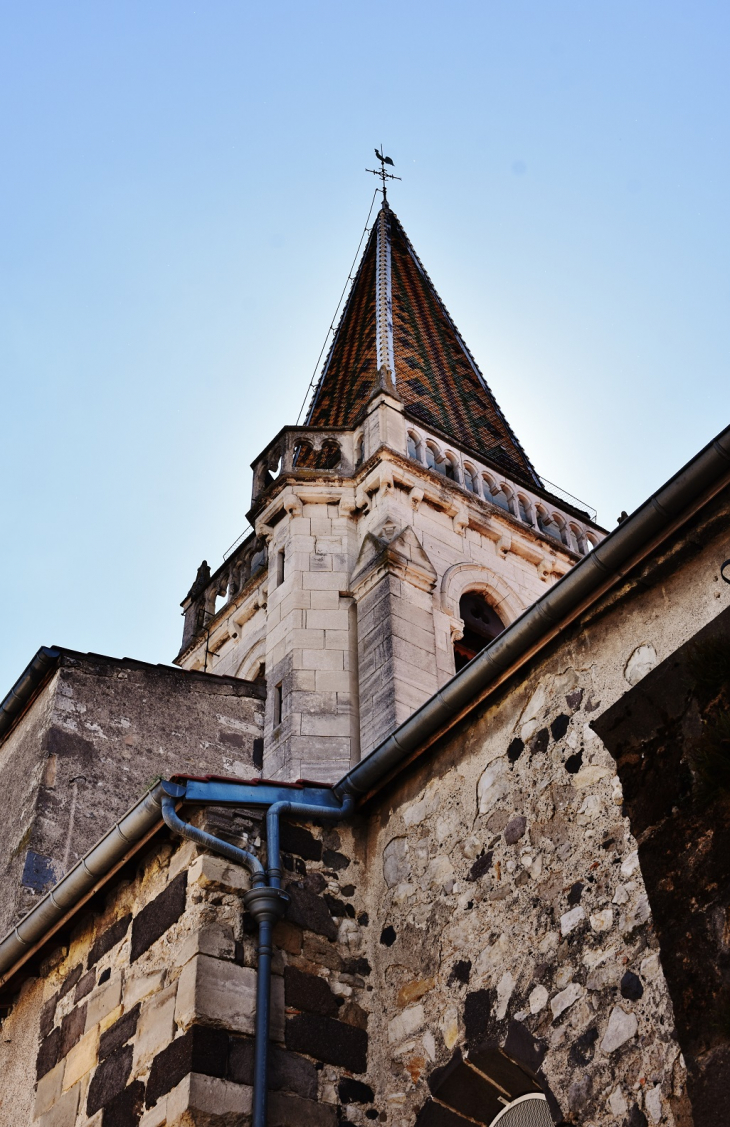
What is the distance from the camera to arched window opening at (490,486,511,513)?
53.4ft

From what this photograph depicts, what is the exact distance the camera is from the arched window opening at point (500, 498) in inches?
641

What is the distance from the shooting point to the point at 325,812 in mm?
6871

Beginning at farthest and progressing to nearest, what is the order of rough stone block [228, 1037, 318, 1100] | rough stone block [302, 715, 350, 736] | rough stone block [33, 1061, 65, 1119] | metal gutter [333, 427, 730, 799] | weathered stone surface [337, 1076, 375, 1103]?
1. rough stone block [302, 715, 350, 736]
2. rough stone block [33, 1061, 65, 1119]
3. weathered stone surface [337, 1076, 375, 1103]
4. rough stone block [228, 1037, 318, 1100]
5. metal gutter [333, 427, 730, 799]

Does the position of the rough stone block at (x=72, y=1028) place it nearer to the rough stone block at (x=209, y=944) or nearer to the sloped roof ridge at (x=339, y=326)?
the rough stone block at (x=209, y=944)

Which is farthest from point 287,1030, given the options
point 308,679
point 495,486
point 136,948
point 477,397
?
point 477,397

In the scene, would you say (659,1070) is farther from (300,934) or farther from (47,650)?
(47,650)

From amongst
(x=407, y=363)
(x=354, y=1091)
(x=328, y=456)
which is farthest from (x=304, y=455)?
(x=354, y=1091)

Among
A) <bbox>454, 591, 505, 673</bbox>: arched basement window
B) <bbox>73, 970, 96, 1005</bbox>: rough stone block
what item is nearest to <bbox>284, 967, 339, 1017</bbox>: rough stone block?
<bbox>73, 970, 96, 1005</bbox>: rough stone block

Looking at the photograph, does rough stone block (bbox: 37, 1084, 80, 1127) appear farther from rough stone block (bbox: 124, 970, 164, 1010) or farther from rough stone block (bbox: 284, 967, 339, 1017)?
rough stone block (bbox: 284, 967, 339, 1017)

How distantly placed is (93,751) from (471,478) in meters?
6.70

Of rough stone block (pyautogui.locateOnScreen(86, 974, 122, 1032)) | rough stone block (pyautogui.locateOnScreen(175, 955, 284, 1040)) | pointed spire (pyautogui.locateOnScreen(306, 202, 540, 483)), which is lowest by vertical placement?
rough stone block (pyautogui.locateOnScreen(175, 955, 284, 1040))

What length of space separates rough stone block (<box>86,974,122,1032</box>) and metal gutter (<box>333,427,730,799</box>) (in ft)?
4.81

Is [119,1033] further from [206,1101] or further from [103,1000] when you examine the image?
[206,1101]

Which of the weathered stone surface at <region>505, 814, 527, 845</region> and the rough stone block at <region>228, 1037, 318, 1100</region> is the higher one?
the weathered stone surface at <region>505, 814, 527, 845</region>
